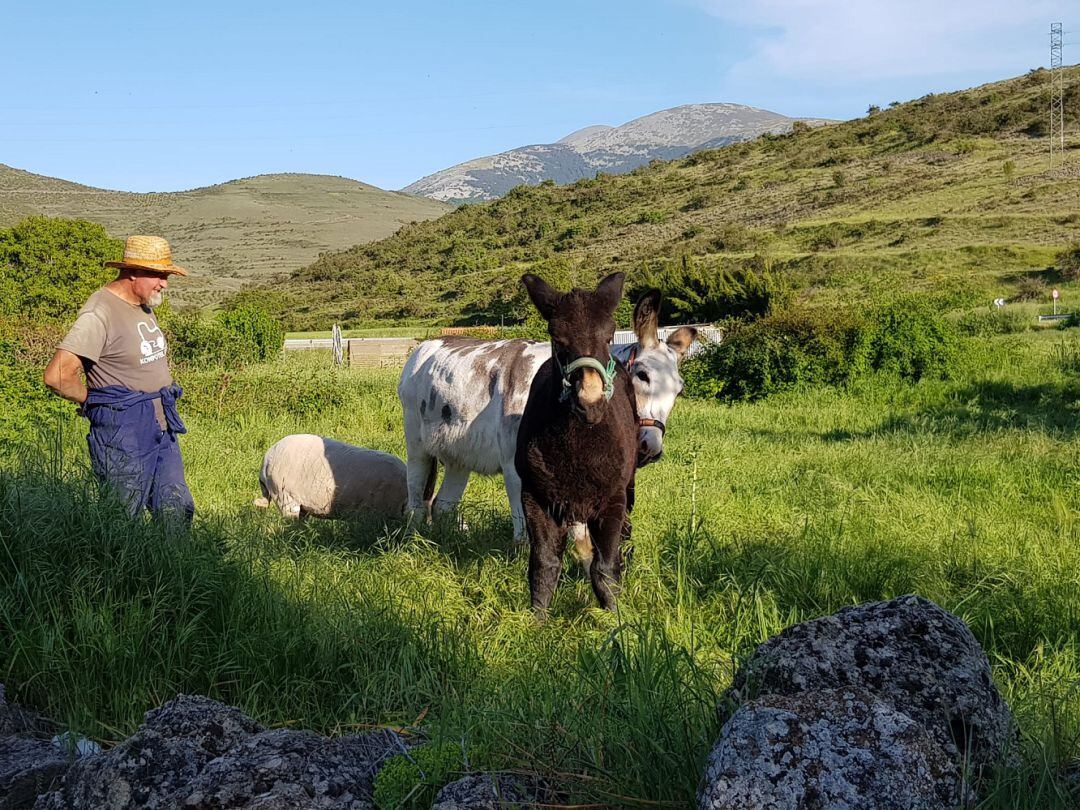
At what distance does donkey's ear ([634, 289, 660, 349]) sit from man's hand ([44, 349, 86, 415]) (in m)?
3.62

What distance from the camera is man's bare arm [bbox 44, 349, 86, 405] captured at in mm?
5703

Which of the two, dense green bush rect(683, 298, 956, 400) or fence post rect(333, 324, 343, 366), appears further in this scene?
fence post rect(333, 324, 343, 366)

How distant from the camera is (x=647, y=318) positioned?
6.72 metres

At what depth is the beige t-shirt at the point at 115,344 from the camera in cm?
588

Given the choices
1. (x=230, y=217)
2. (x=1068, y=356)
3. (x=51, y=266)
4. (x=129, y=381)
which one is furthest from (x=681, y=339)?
(x=230, y=217)

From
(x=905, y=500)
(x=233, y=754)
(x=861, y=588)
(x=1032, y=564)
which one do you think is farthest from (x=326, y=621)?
(x=905, y=500)

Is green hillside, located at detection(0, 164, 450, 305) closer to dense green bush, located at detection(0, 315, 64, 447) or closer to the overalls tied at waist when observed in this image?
dense green bush, located at detection(0, 315, 64, 447)

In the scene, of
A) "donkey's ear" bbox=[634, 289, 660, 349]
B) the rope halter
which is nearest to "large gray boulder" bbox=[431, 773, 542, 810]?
the rope halter

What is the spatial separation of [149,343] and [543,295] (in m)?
2.76

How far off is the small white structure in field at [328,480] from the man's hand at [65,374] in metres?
3.14

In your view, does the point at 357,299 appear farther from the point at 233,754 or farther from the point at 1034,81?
the point at 233,754

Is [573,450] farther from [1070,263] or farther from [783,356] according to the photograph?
[1070,263]

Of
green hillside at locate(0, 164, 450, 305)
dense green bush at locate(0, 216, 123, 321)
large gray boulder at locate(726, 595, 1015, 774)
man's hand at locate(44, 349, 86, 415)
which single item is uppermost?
green hillside at locate(0, 164, 450, 305)

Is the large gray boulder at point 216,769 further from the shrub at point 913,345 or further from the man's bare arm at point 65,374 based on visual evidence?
the shrub at point 913,345
